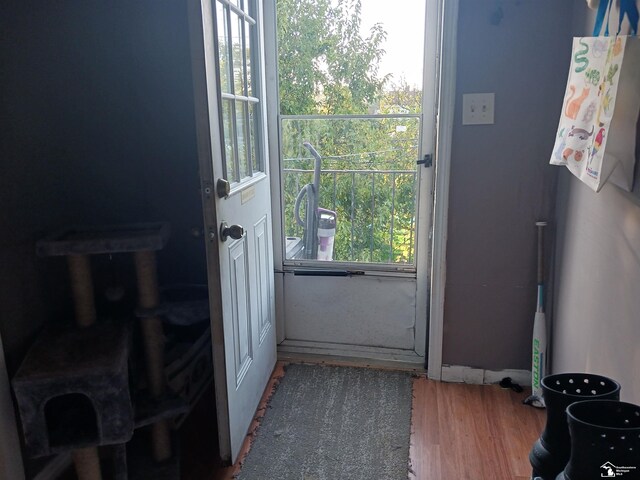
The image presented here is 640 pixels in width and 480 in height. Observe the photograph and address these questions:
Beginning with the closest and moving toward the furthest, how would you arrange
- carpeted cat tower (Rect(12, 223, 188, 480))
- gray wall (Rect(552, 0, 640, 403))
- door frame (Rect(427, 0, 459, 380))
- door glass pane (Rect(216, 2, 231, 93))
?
gray wall (Rect(552, 0, 640, 403))
carpeted cat tower (Rect(12, 223, 188, 480))
door glass pane (Rect(216, 2, 231, 93))
door frame (Rect(427, 0, 459, 380))

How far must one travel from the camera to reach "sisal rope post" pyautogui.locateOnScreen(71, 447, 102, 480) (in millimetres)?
1564

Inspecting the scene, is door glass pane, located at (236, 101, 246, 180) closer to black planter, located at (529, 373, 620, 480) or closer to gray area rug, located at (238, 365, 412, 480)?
gray area rug, located at (238, 365, 412, 480)

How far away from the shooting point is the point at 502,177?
211cm

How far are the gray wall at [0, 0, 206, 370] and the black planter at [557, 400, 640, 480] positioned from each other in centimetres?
148

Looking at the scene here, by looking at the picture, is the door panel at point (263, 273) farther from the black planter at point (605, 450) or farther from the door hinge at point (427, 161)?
the black planter at point (605, 450)

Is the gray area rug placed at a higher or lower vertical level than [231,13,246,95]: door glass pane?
lower

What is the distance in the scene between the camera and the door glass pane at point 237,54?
1.84 m

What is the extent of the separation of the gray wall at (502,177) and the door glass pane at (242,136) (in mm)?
850

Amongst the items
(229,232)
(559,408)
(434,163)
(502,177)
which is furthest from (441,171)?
(559,408)

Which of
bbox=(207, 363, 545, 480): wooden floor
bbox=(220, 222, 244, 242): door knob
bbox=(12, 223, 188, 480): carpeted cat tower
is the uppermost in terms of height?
bbox=(220, 222, 244, 242): door knob

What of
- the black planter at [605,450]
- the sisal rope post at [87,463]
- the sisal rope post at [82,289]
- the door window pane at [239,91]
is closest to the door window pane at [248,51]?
the door window pane at [239,91]

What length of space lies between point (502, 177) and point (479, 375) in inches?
35.0

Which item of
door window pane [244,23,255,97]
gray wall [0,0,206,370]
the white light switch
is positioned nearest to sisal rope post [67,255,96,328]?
gray wall [0,0,206,370]

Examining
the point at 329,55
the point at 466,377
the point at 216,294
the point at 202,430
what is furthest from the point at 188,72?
the point at 466,377
